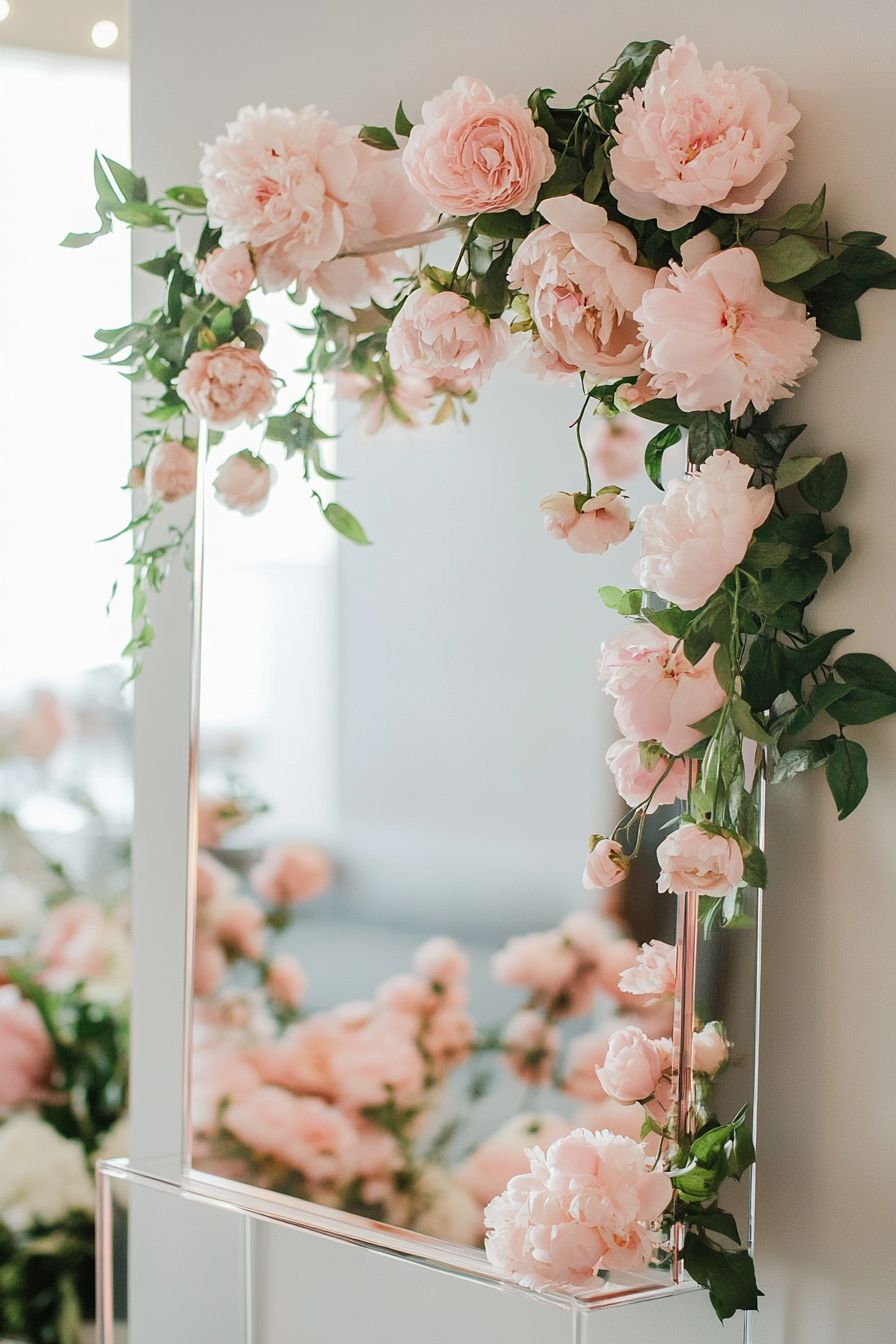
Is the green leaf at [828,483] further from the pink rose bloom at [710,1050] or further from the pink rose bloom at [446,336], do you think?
the pink rose bloom at [710,1050]

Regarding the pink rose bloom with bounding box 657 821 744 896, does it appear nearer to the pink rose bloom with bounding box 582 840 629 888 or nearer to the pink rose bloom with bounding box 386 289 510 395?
the pink rose bloom with bounding box 582 840 629 888

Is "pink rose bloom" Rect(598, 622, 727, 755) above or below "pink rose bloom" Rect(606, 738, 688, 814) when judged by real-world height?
above

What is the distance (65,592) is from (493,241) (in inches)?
42.3

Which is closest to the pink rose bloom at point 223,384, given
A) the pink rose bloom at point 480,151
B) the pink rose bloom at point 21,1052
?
the pink rose bloom at point 480,151

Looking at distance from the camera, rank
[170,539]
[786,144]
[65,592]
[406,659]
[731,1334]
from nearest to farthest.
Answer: [786,144], [731,1334], [406,659], [170,539], [65,592]

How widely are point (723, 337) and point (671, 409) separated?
3.5 inches

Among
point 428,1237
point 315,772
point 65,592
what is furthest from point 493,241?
point 65,592

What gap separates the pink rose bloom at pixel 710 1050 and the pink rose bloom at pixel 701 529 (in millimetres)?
329

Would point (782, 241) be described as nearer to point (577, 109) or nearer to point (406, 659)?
point (577, 109)

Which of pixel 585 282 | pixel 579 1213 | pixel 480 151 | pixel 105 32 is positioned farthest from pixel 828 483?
pixel 105 32

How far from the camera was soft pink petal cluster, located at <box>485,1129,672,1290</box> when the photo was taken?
0.87 metres

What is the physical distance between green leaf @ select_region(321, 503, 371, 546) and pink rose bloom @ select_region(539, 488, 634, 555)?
0.25m

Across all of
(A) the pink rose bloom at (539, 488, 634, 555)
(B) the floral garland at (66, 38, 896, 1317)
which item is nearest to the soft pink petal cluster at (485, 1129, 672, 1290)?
(B) the floral garland at (66, 38, 896, 1317)

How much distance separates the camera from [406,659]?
1.12 metres
